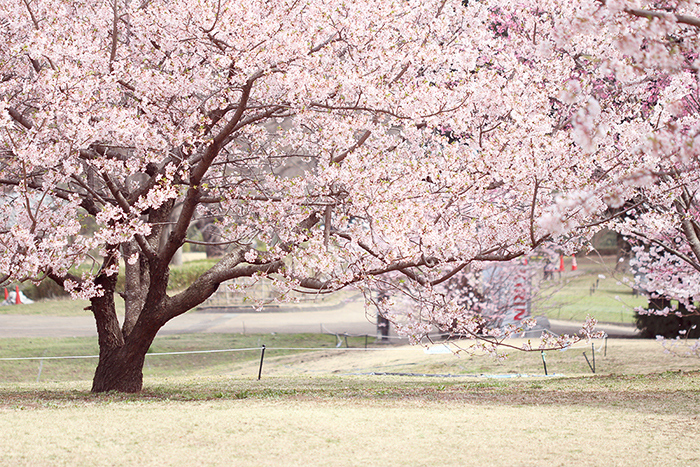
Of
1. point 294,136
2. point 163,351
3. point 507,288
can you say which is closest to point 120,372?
point 294,136

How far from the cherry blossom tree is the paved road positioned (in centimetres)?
1241

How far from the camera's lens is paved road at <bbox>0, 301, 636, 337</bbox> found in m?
22.8

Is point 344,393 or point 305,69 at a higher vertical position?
point 305,69

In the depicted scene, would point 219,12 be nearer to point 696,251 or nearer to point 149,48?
point 149,48

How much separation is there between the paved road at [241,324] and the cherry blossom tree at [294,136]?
12409mm

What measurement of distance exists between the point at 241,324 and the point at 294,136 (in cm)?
1694

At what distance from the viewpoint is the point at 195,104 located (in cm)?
900

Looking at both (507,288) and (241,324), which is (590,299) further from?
(241,324)

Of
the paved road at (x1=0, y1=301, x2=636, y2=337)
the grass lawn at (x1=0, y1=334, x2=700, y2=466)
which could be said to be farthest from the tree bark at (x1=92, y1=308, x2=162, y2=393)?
the paved road at (x1=0, y1=301, x2=636, y2=337)

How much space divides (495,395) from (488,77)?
4533 millimetres

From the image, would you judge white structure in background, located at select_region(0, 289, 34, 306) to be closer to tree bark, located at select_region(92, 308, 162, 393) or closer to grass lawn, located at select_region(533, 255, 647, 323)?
tree bark, located at select_region(92, 308, 162, 393)

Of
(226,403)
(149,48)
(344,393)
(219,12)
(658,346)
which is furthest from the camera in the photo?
(658,346)

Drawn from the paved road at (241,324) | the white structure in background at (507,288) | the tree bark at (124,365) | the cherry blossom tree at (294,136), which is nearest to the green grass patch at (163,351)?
the paved road at (241,324)

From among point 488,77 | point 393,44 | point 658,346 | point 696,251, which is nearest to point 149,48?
point 393,44
